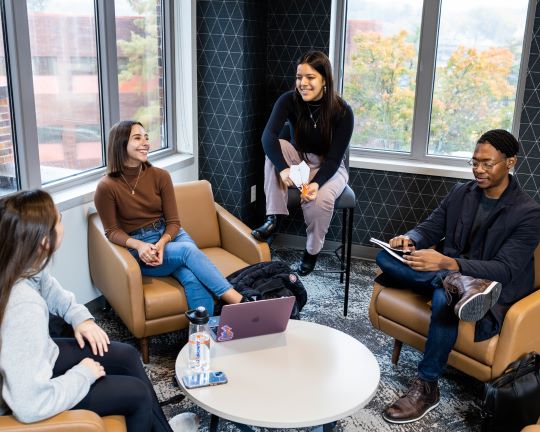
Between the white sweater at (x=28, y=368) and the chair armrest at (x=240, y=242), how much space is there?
5.26ft

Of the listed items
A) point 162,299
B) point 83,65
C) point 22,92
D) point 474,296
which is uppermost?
point 83,65

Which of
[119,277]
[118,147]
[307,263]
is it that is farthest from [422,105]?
[119,277]

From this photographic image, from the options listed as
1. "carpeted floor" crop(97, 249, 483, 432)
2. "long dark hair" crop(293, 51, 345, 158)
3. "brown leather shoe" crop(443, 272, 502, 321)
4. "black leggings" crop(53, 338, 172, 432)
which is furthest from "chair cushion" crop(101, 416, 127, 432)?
"long dark hair" crop(293, 51, 345, 158)

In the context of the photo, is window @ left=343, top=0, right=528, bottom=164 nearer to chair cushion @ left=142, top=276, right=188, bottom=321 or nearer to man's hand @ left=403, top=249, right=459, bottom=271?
man's hand @ left=403, top=249, right=459, bottom=271

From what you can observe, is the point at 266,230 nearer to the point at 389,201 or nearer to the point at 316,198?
the point at 316,198

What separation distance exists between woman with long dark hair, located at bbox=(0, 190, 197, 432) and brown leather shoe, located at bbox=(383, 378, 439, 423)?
1061mm

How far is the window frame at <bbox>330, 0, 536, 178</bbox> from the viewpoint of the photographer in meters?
4.25

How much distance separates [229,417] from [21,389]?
2.20ft

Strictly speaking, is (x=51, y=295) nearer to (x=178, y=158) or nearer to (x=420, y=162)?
(x=178, y=158)

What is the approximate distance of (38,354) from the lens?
5.76ft

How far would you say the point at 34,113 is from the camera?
315 cm

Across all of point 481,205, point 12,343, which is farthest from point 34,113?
point 481,205

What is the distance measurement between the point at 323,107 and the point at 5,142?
1700mm

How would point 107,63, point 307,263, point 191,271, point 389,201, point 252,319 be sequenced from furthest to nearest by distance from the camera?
point 389,201 < point 307,263 < point 107,63 < point 191,271 < point 252,319
